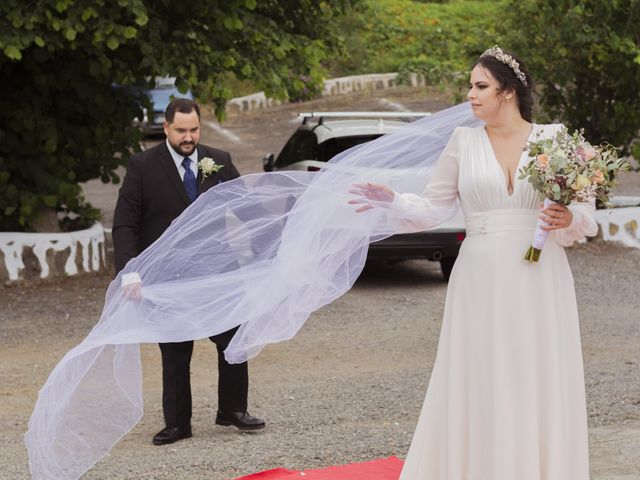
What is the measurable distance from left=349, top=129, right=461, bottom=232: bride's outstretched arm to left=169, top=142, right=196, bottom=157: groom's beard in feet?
4.93

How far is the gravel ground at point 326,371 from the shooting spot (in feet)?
23.5

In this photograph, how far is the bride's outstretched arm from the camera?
579cm

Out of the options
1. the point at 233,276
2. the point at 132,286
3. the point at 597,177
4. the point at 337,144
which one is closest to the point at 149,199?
the point at 132,286

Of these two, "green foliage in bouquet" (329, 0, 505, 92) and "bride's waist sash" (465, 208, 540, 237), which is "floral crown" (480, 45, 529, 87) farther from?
"green foliage in bouquet" (329, 0, 505, 92)

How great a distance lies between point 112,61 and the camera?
13312 millimetres

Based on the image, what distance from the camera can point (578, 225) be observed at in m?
5.49

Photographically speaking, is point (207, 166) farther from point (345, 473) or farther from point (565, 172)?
point (565, 172)

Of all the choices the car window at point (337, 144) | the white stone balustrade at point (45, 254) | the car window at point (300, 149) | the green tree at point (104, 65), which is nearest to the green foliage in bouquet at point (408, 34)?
the car window at point (300, 149)

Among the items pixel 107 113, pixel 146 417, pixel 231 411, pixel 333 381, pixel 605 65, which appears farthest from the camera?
pixel 605 65

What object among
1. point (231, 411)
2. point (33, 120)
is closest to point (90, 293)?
point (33, 120)

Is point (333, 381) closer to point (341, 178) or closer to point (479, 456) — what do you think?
point (341, 178)

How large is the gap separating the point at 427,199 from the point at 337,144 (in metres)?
7.62

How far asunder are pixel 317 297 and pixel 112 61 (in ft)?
25.1

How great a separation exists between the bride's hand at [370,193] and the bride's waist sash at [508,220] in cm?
51
